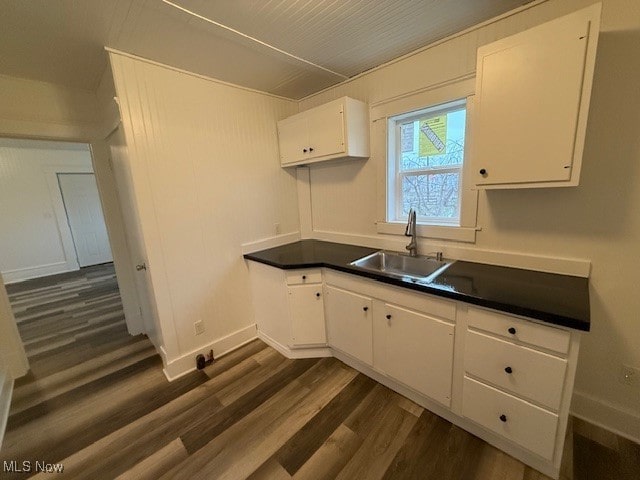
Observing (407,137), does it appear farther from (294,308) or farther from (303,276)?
(294,308)

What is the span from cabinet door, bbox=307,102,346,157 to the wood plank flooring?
5.99ft

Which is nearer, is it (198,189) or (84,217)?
(198,189)

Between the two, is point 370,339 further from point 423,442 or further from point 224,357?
point 224,357

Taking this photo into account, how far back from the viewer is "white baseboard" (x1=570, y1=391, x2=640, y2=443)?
1.40m

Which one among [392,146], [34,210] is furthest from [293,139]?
[34,210]

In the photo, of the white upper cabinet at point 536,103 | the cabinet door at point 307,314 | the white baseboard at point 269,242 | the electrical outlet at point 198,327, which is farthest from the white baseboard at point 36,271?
the white upper cabinet at point 536,103

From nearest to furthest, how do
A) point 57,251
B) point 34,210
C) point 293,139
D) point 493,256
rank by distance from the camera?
point 493,256
point 293,139
point 34,210
point 57,251

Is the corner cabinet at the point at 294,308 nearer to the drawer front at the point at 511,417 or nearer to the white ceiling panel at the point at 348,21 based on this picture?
the drawer front at the point at 511,417

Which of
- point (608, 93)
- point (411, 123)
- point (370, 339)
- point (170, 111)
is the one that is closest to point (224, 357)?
point (370, 339)

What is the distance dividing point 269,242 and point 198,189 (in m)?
0.85

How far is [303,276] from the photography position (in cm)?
210

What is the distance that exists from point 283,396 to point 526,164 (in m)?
2.10

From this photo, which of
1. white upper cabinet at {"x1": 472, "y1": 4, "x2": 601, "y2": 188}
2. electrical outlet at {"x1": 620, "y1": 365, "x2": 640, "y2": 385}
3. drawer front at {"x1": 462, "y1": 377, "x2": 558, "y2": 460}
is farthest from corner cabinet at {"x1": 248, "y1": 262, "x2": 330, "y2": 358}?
electrical outlet at {"x1": 620, "y1": 365, "x2": 640, "y2": 385}

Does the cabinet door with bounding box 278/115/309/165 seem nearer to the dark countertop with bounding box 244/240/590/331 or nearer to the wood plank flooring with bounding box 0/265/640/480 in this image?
the dark countertop with bounding box 244/240/590/331
